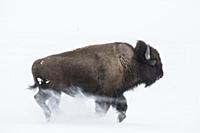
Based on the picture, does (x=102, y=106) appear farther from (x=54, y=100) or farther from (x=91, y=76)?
(x=54, y=100)

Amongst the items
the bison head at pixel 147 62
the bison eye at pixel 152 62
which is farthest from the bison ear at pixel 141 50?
the bison eye at pixel 152 62

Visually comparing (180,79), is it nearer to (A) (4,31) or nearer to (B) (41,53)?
(B) (41,53)

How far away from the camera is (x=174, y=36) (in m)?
19.2

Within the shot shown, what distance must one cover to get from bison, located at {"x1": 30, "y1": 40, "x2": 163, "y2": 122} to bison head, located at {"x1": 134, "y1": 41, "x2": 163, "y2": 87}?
4 centimetres

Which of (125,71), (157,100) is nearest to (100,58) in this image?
(125,71)

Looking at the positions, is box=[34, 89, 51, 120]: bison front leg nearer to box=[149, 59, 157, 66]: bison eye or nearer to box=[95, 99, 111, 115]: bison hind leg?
box=[95, 99, 111, 115]: bison hind leg

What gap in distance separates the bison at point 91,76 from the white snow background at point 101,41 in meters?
0.23

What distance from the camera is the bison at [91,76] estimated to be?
9.48 meters

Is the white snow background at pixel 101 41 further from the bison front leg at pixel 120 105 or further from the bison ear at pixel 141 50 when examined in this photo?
the bison ear at pixel 141 50

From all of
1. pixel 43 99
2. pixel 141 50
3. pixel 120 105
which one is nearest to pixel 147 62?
pixel 141 50

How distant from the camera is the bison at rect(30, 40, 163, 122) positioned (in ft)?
31.1

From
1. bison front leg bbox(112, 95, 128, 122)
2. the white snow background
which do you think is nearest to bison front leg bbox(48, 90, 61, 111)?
the white snow background

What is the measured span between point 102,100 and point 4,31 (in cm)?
1177

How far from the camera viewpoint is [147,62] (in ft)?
32.5
